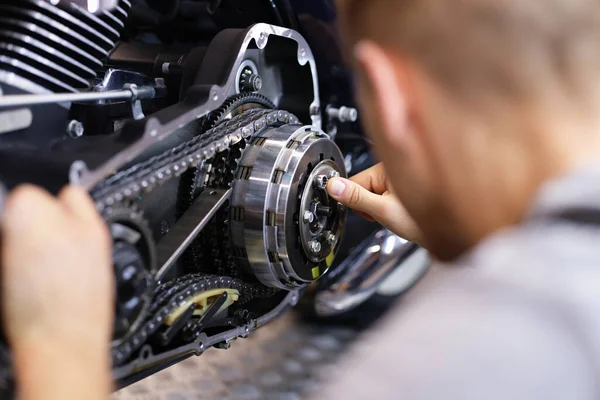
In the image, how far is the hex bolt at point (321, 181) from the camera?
100cm

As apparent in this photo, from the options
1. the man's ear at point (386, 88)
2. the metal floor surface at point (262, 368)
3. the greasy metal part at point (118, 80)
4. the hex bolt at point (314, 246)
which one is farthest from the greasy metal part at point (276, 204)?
the metal floor surface at point (262, 368)

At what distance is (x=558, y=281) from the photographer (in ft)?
1.61

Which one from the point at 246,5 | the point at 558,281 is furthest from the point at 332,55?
the point at 558,281

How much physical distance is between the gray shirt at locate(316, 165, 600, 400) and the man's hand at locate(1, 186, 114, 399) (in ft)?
0.80

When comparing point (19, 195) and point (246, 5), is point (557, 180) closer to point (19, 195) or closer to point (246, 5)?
point (19, 195)

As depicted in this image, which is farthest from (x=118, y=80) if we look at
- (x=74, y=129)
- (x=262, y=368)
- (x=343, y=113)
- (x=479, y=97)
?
(x=262, y=368)

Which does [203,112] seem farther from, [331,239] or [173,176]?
[331,239]

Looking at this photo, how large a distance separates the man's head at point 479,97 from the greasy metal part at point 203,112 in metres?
0.27

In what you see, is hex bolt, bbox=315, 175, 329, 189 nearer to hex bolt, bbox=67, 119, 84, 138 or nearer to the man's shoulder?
hex bolt, bbox=67, 119, 84, 138

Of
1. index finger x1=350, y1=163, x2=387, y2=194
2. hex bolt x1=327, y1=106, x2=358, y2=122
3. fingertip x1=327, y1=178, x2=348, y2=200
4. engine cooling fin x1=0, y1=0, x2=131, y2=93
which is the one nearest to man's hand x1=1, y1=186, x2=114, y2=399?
engine cooling fin x1=0, y1=0, x2=131, y2=93

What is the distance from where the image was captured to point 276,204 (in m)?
0.93

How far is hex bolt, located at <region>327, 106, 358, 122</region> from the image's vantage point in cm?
128

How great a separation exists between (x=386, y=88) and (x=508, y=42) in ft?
0.38

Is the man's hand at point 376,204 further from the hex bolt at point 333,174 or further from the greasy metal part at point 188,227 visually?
the greasy metal part at point 188,227
